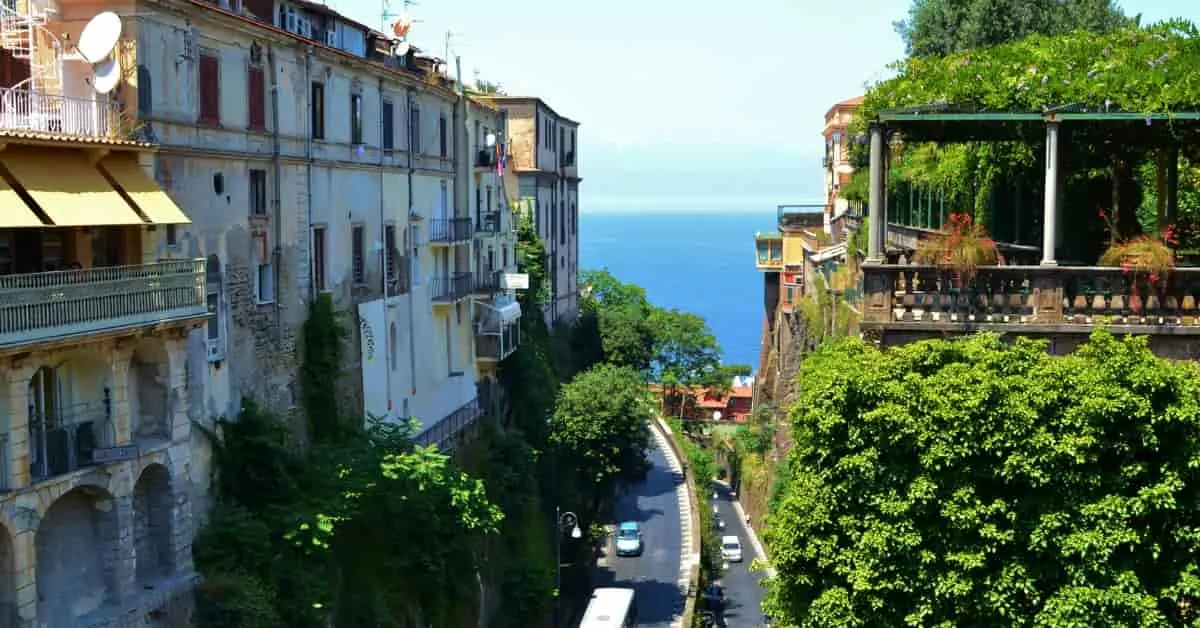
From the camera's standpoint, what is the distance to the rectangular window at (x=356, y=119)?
34.6 meters

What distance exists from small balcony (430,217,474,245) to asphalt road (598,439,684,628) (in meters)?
14.7

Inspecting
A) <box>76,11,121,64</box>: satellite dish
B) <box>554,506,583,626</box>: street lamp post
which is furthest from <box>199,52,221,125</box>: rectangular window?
<box>554,506,583,626</box>: street lamp post

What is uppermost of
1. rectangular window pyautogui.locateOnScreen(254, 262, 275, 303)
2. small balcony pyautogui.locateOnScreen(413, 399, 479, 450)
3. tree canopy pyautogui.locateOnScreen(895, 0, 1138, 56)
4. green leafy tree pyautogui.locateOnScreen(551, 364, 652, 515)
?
tree canopy pyautogui.locateOnScreen(895, 0, 1138, 56)

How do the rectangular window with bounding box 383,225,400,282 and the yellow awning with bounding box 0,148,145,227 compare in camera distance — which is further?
the rectangular window with bounding box 383,225,400,282

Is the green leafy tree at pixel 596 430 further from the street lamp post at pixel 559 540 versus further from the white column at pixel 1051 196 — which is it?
the white column at pixel 1051 196

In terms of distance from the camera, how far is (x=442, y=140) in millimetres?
43250

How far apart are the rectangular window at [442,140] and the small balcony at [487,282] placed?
4779 mm

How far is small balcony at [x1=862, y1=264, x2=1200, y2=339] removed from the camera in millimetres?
18797

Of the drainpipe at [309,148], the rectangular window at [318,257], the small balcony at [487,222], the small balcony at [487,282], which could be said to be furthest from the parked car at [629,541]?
the drainpipe at [309,148]

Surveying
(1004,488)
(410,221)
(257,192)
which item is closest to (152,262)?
(257,192)

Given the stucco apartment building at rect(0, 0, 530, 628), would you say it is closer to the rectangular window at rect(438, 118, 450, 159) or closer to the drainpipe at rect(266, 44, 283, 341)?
the drainpipe at rect(266, 44, 283, 341)

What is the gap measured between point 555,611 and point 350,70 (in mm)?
21070

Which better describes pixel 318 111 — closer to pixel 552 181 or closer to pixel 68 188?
pixel 68 188

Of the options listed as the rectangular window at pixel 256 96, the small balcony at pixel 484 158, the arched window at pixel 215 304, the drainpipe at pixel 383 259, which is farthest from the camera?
the small balcony at pixel 484 158
